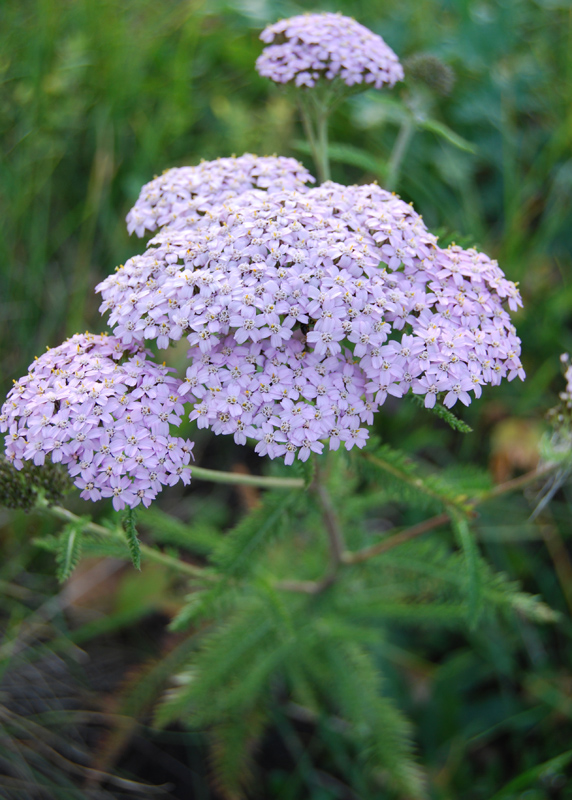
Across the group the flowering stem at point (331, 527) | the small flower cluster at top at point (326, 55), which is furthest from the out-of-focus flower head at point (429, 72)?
the flowering stem at point (331, 527)

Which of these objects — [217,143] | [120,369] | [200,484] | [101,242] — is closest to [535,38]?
[217,143]

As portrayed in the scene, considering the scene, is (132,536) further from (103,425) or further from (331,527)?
(331,527)

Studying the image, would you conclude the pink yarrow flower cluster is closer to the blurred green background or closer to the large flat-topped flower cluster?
the large flat-topped flower cluster

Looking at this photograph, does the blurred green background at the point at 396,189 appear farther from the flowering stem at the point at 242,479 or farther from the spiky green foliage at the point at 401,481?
the flowering stem at the point at 242,479

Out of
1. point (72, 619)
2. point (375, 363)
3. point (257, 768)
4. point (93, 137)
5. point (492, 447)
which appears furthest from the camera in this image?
point (93, 137)

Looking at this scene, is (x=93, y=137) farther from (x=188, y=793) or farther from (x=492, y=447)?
(x=188, y=793)

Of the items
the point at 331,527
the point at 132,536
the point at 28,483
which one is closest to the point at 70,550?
the point at 28,483
